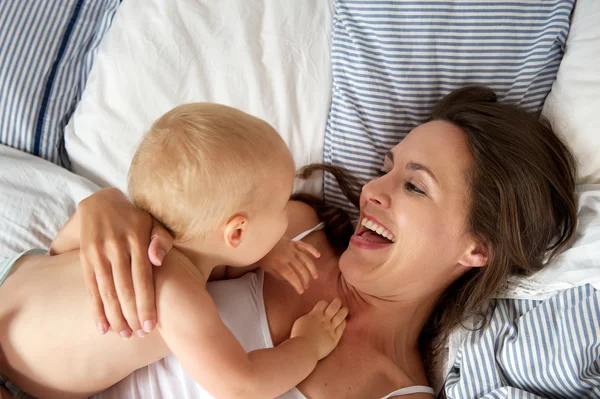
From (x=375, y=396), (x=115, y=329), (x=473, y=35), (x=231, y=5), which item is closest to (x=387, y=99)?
(x=473, y=35)

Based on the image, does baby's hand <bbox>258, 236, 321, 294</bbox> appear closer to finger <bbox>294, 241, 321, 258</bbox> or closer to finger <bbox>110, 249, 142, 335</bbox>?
finger <bbox>294, 241, 321, 258</bbox>

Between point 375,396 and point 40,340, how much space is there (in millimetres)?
813

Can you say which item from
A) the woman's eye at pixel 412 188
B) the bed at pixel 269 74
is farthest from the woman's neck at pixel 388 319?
the woman's eye at pixel 412 188

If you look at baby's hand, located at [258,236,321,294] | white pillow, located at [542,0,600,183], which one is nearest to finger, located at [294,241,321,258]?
baby's hand, located at [258,236,321,294]

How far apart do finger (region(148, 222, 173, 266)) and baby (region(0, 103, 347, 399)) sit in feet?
0.06

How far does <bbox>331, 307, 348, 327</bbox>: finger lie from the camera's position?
57.2 inches

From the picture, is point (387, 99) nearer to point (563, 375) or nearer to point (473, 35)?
point (473, 35)

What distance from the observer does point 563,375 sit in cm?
131

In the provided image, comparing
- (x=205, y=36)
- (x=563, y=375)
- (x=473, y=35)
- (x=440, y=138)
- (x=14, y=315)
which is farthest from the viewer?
(x=205, y=36)

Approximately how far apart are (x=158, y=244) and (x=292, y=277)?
1.60 feet

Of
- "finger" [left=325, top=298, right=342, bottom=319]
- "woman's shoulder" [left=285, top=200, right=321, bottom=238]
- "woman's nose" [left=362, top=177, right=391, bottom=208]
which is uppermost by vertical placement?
"woman's nose" [left=362, top=177, right=391, bottom=208]

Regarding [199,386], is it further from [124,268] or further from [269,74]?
[269,74]

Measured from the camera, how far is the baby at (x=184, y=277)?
3.41ft

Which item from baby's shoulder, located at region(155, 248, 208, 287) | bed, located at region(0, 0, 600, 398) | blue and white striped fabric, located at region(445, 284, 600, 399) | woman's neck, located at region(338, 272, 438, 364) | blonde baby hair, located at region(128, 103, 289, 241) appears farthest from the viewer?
bed, located at region(0, 0, 600, 398)
